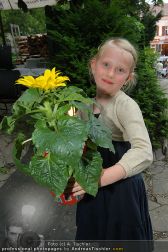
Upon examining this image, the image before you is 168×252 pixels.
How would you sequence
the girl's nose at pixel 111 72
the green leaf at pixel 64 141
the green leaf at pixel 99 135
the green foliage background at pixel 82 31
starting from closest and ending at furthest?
the green leaf at pixel 64 141 → the green leaf at pixel 99 135 → the girl's nose at pixel 111 72 → the green foliage background at pixel 82 31

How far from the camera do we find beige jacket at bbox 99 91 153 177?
3.71ft

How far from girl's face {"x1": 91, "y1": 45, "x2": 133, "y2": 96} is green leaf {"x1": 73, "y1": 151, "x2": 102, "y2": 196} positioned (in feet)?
1.23

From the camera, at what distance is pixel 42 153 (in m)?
0.99

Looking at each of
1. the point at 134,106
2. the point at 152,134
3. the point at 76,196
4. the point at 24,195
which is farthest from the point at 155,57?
the point at 76,196

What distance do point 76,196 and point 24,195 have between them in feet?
5.67

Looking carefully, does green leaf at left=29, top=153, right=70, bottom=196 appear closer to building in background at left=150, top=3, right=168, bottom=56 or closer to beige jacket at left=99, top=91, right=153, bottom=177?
beige jacket at left=99, top=91, right=153, bottom=177

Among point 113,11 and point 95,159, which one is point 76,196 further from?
point 113,11

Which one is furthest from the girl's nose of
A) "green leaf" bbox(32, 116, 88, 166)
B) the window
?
the window

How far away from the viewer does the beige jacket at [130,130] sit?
1.13 m

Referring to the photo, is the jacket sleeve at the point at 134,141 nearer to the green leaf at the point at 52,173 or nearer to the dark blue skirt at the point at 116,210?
the dark blue skirt at the point at 116,210

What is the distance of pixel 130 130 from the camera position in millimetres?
1188

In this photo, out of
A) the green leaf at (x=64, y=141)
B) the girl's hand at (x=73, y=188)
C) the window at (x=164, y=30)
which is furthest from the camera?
the window at (x=164, y=30)

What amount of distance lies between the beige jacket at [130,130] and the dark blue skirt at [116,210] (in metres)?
0.11

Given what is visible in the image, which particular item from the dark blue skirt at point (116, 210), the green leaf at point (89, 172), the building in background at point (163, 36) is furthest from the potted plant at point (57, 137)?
the building in background at point (163, 36)
